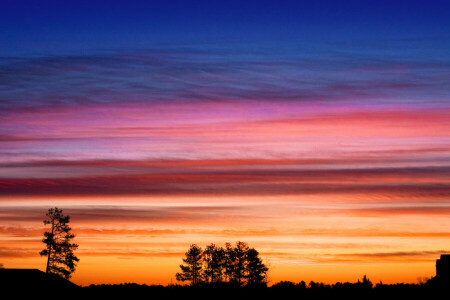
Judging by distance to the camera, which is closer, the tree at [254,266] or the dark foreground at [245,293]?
the dark foreground at [245,293]

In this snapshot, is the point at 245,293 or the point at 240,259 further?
the point at 240,259

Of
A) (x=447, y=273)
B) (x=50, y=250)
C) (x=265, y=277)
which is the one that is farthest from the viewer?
(x=265, y=277)

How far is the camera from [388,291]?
4612 centimetres

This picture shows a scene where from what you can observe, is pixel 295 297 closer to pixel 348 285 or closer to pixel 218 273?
pixel 348 285

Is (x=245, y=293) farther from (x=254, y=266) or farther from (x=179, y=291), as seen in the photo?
(x=254, y=266)

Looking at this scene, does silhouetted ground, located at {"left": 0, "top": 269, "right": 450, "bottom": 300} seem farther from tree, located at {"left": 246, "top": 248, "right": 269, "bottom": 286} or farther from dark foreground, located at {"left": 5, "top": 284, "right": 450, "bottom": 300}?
tree, located at {"left": 246, "top": 248, "right": 269, "bottom": 286}

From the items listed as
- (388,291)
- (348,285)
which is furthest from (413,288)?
(348,285)

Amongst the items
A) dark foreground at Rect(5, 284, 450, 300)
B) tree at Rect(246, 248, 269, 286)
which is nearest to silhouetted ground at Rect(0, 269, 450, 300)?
dark foreground at Rect(5, 284, 450, 300)

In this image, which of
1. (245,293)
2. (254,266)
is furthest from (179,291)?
(254,266)

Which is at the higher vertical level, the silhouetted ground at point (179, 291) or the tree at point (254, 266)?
the tree at point (254, 266)

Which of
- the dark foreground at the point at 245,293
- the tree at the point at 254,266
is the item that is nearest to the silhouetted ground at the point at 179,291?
the dark foreground at the point at 245,293

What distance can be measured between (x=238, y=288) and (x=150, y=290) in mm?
6188

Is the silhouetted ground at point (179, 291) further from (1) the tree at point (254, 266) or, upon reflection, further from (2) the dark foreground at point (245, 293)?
(1) the tree at point (254, 266)

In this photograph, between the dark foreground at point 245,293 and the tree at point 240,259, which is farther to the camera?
the tree at point 240,259
